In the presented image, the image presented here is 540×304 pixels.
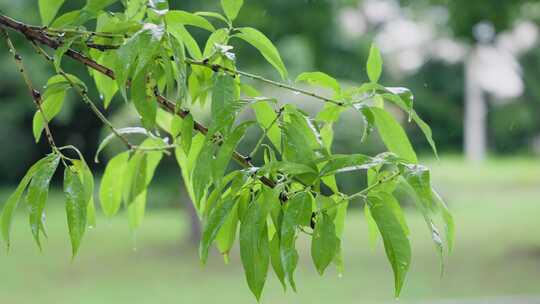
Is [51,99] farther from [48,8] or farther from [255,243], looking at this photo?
[255,243]

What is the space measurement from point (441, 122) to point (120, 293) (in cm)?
575

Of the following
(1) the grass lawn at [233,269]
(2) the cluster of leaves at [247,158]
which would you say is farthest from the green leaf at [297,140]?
(1) the grass lawn at [233,269]

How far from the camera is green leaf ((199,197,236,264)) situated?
0.38 metres

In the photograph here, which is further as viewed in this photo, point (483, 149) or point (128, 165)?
point (483, 149)

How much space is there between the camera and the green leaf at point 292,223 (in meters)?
0.36

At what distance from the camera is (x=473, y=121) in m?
9.05

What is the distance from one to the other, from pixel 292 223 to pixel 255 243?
20 mm

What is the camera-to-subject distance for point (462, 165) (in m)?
8.89

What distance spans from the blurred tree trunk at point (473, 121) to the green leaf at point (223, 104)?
881 centimetres

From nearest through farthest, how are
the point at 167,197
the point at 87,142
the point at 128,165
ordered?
1. the point at 128,165
2. the point at 167,197
3. the point at 87,142

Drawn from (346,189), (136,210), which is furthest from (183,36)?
(346,189)

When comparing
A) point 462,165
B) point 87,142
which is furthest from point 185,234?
point 462,165

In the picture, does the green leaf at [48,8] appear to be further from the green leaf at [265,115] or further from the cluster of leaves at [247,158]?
the green leaf at [265,115]

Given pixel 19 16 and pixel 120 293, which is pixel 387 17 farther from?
pixel 120 293
